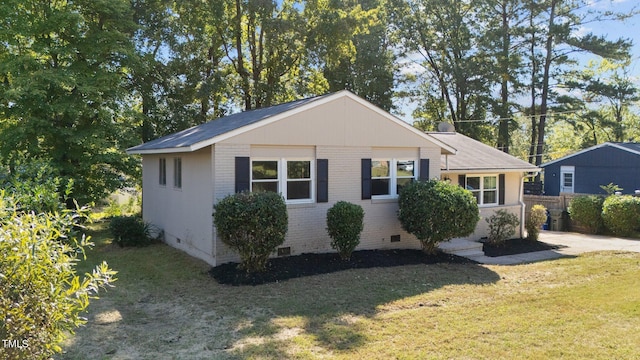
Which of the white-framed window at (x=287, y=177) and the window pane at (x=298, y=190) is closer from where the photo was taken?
the white-framed window at (x=287, y=177)

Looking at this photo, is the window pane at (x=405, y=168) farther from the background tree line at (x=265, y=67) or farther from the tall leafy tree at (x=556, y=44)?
the tall leafy tree at (x=556, y=44)

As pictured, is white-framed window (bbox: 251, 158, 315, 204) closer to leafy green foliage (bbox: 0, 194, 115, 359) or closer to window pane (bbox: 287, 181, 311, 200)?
window pane (bbox: 287, 181, 311, 200)

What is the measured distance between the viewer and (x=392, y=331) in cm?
647

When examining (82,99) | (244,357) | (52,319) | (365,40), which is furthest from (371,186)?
(365,40)

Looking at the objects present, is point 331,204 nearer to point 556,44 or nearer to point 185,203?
point 185,203

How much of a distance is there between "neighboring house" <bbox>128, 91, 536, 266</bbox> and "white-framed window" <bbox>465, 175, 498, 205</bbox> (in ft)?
5.11

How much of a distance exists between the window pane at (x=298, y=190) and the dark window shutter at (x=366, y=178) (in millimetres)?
1613

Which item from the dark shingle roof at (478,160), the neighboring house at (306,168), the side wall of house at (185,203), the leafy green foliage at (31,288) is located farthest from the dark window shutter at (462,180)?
the leafy green foliage at (31,288)

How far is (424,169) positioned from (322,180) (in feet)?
11.0

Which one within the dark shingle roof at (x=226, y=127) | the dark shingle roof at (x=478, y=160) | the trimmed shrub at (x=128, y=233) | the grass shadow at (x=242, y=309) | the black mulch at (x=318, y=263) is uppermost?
the dark shingle roof at (x=226, y=127)

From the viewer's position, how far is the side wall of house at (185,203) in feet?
35.1

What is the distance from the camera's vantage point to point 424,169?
507 inches

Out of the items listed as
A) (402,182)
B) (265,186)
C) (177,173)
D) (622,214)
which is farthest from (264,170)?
(622,214)

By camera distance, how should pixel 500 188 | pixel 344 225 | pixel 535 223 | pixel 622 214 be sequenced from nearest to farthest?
pixel 344 225
pixel 535 223
pixel 500 188
pixel 622 214
